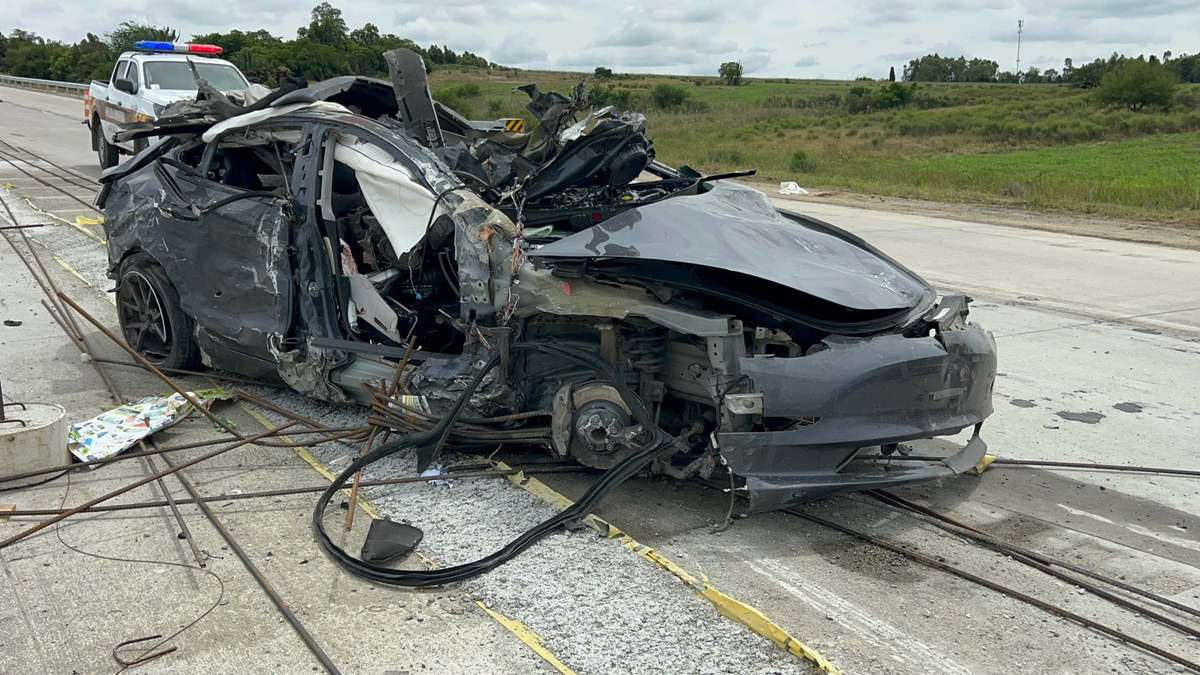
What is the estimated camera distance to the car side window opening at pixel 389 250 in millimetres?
4738

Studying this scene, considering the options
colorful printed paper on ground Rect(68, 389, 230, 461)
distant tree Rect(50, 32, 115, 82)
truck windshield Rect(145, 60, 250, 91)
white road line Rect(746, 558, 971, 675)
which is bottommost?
white road line Rect(746, 558, 971, 675)

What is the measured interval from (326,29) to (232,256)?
134ft

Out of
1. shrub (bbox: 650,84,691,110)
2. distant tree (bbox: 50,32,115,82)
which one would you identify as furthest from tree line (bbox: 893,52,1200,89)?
distant tree (bbox: 50,32,115,82)

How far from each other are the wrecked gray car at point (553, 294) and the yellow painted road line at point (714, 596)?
247 millimetres

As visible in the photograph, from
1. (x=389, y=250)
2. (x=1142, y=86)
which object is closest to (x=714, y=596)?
(x=389, y=250)

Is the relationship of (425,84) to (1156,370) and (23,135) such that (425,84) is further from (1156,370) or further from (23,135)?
(23,135)

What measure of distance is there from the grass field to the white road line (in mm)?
4282

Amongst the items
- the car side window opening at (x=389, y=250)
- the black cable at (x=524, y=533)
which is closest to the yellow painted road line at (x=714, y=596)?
the black cable at (x=524, y=533)

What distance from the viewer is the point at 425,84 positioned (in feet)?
18.6

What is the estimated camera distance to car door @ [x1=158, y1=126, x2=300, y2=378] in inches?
212

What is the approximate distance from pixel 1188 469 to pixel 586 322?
10.9 ft

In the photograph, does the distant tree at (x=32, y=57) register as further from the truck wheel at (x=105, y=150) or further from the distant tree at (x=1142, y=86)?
the distant tree at (x=1142, y=86)

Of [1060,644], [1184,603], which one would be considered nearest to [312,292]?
[1060,644]

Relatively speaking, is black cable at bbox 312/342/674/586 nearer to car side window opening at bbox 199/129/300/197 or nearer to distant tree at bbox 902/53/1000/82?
car side window opening at bbox 199/129/300/197
